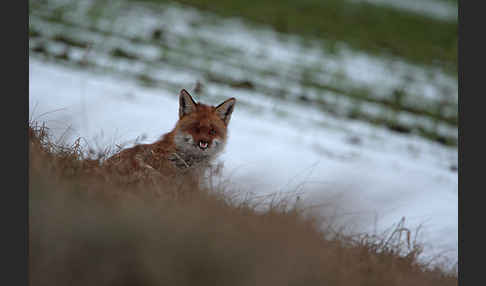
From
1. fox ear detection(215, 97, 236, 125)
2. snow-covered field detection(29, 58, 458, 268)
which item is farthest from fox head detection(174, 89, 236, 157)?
snow-covered field detection(29, 58, 458, 268)

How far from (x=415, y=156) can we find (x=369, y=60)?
27.3 feet

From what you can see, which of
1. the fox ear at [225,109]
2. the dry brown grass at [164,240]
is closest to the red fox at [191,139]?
the fox ear at [225,109]

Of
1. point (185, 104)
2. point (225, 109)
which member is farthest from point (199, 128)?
point (225, 109)

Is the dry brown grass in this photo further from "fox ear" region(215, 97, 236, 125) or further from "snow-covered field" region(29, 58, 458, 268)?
"fox ear" region(215, 97, 236, 125)

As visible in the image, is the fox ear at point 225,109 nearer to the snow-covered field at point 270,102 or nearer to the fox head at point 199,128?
the fox head at point 199,128

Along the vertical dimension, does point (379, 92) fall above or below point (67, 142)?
above

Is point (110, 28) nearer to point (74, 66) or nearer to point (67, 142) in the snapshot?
point (74, 66)

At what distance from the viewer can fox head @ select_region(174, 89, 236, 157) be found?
535 cm

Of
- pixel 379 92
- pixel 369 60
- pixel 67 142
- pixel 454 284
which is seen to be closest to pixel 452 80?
pixel 369 60

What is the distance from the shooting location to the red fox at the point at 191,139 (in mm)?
4949

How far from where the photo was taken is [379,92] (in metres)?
14.5

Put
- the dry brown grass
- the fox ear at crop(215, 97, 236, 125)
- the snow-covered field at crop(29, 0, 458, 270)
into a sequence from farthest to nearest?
the fox ear at crop(215, 97, 236, 125), the snow-covered field at crop(29, 0, 458, 270), the dry brown grass

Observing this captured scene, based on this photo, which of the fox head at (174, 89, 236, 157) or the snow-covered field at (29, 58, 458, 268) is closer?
the snow-covered field at (29, 58, 458, 268)

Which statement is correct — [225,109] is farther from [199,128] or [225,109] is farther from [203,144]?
[203,144]
